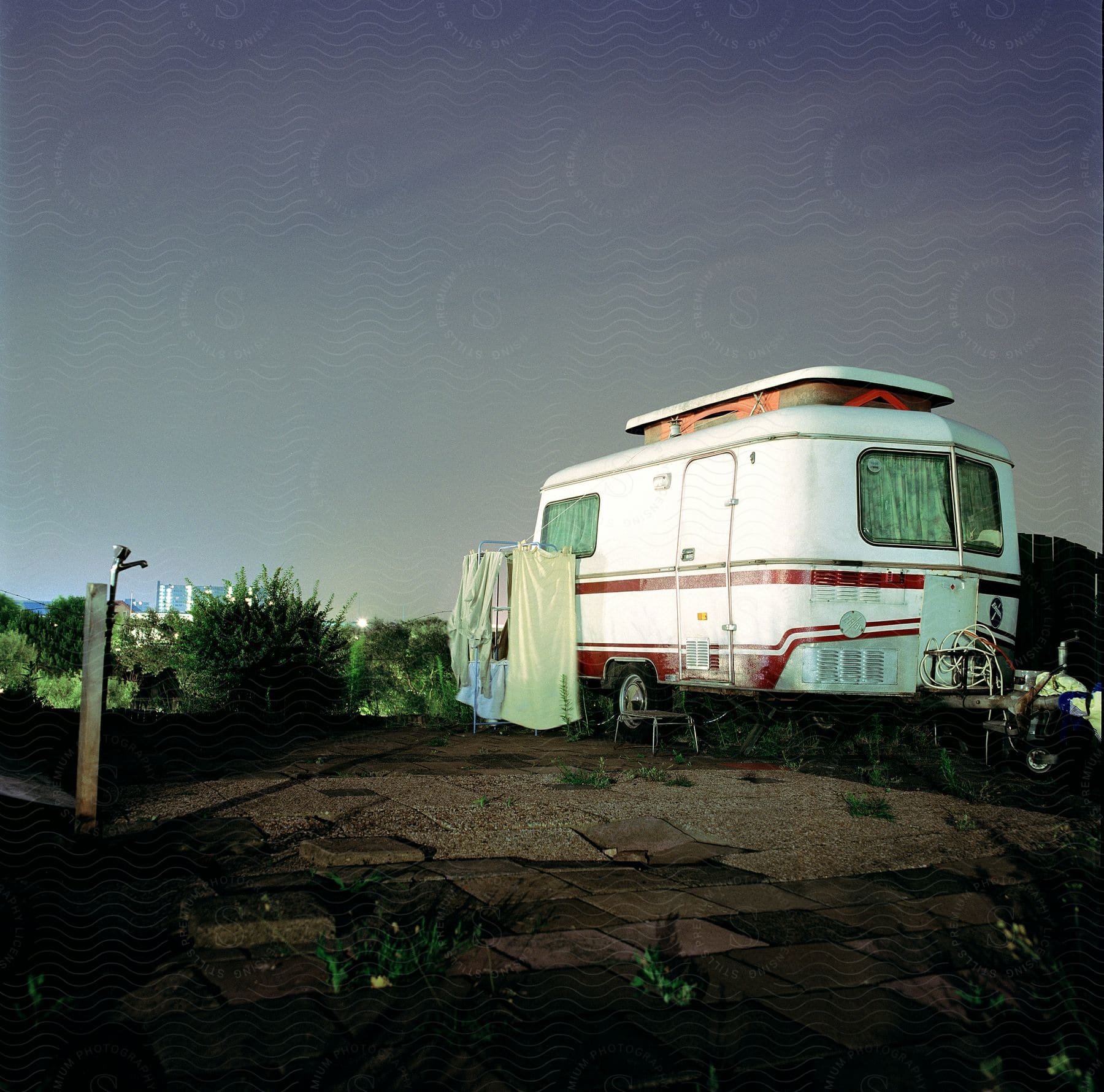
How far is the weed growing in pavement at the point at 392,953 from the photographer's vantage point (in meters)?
3.26

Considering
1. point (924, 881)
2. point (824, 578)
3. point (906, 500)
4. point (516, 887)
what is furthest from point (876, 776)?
point (516, 887)

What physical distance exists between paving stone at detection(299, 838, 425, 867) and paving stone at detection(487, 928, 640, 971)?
1.33 m

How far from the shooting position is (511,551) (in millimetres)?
12125

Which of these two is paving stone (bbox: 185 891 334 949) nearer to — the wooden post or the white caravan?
the wooden post

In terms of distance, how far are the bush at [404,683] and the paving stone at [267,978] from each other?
911 centimetres

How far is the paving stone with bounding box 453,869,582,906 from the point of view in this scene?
4.29 metres

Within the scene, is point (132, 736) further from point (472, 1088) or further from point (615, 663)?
point (472, 1088)

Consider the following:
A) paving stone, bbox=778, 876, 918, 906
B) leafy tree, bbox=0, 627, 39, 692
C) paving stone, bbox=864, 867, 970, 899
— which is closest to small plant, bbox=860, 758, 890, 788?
paving stone, bbox=864, 867, 970, 899

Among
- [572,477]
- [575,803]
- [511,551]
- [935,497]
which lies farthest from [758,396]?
[575,803]

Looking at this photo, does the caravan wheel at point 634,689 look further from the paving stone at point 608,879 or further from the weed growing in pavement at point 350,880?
the weed growing in pavement at point 350,880

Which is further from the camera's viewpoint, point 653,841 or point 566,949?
point 653,841

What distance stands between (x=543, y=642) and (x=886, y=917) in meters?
7.69

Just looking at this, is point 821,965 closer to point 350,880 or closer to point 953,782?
point 350,880

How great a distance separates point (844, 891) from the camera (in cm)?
460
